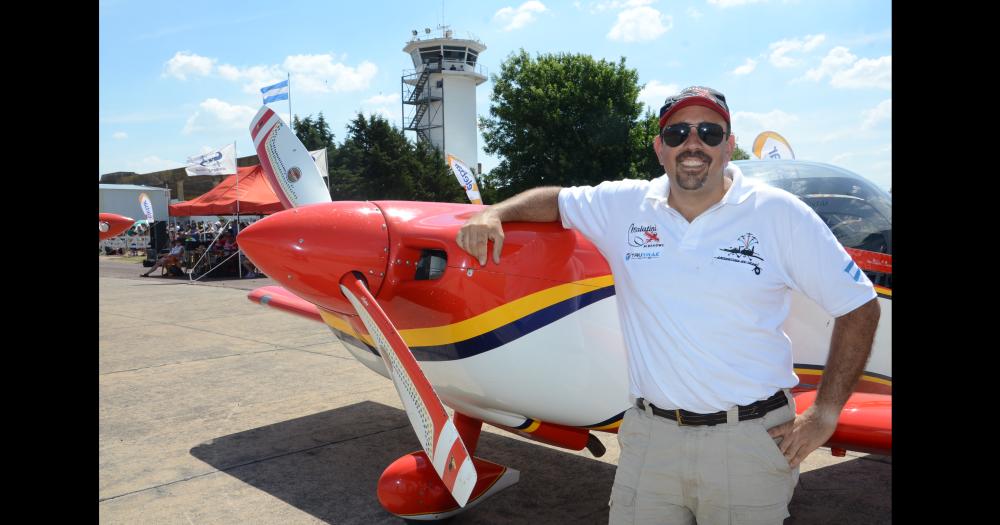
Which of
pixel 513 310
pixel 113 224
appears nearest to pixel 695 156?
pixel 513 310

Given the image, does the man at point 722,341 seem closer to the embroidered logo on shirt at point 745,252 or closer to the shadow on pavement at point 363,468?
the embroidered logo on shirt at point 745,252

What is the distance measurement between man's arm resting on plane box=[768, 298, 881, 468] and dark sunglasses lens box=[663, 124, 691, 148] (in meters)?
0.70

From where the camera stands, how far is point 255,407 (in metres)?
5.79

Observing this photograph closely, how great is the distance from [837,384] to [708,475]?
0.46 m

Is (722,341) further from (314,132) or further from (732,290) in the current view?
(314,132)

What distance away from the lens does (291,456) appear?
4566mm

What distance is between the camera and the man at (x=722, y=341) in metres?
1.90

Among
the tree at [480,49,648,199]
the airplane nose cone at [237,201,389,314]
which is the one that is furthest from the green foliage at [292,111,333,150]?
the airplane nose cone at [237,201,389,314]

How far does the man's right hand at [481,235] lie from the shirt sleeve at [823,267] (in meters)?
1.20

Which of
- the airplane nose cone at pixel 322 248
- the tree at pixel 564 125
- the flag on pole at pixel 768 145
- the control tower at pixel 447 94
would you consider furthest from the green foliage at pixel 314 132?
the airplane nose cone at pixel 322 248

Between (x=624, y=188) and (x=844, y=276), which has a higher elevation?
(x=624, y=188)
